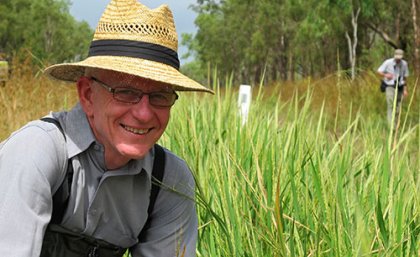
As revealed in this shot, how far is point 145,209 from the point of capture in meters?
2.02

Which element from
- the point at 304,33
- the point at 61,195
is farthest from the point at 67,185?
the point at 304,33

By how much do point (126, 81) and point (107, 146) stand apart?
20cm

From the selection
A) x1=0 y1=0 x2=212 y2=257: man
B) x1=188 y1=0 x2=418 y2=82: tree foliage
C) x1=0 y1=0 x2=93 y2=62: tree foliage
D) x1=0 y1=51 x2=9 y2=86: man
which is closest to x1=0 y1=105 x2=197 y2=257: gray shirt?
x1=0 y1=0 x2=212 y2=257: man

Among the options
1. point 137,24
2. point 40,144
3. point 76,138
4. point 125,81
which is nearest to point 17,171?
A: point 40,144

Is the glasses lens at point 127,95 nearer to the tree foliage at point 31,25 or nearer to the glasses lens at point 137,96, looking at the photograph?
the glasses lens at point 137,96

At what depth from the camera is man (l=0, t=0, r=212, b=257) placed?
5.46ft

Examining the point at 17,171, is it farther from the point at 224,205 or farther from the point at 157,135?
the point at 224,205

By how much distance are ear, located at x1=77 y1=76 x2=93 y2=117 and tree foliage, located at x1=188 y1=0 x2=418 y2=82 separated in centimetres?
1460

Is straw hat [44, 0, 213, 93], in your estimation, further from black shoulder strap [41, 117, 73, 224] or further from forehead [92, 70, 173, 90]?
black shoulder strap [41, 117, 73, 224]

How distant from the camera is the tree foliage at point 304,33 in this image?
68.9ft

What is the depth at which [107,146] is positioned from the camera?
1.88 m

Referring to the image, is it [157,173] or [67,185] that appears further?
[157,173]

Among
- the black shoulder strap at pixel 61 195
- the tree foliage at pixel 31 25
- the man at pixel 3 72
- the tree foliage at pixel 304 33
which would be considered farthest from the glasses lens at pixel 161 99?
the tree foliage at pixel 31 25

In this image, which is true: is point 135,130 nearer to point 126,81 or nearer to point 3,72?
point 126,81
